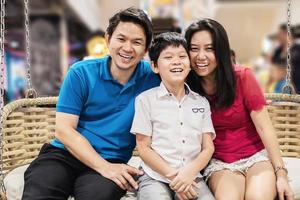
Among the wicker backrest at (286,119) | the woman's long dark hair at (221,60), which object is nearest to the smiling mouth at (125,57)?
the woman's long dark hair at (221,60)

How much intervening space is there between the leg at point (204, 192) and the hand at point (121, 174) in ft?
0.83

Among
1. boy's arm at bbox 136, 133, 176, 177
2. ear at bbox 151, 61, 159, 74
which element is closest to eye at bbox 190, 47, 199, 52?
ear at bbox 151, 61, 159, 74

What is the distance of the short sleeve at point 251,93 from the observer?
1788 mm

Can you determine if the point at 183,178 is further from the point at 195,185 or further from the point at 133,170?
the point at 133,170

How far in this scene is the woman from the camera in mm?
1746

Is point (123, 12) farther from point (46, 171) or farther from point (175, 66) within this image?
point (46, 171)

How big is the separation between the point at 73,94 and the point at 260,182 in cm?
83

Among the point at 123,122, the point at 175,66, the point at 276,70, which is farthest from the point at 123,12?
the point at 276,70

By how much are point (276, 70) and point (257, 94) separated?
231cm

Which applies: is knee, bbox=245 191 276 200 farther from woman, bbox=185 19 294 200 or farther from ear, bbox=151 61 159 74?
ear, bbox=151 61 159 74

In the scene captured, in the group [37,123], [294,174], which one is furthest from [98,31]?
[294,174]

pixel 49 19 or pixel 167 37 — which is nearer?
pixel 167 37

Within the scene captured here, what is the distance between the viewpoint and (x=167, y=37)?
175 centimetres

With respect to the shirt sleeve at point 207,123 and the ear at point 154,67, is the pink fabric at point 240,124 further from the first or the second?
the ear at point 154,67
